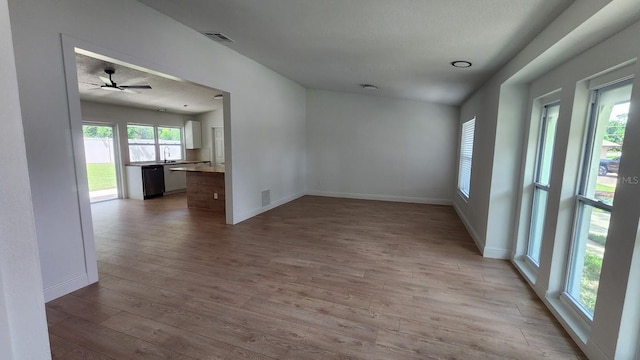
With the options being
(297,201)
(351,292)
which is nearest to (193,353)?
(351,292)

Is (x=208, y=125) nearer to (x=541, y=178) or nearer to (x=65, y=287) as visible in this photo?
(x=65, y=287)

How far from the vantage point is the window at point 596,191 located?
1.91 metres

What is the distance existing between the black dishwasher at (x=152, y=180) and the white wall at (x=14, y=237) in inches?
282

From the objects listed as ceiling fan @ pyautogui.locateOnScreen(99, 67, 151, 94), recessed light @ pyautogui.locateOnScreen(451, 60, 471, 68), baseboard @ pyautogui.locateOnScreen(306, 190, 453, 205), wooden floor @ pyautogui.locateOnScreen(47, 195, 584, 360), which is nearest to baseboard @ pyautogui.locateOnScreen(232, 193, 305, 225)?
wooden floor @ pyautogui.locateOnScreen(47, 195, 584, 360)

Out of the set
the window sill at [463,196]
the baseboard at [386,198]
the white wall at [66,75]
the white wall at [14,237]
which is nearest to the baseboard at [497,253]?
the window sill at [463,196]

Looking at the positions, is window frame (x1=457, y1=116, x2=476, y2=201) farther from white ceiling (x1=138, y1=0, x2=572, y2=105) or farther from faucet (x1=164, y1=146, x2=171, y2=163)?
faucet (x1=164, y1=146, x2=171, y2=163)

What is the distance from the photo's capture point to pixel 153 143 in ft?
26.2

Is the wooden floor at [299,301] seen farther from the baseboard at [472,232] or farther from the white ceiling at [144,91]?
the white ceiling at [144,91]

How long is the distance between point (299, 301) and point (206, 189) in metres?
3.99

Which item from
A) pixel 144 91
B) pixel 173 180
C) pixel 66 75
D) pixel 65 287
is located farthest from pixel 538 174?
pixel 173 180

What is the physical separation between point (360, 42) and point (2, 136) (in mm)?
3138

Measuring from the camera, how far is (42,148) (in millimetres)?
2252

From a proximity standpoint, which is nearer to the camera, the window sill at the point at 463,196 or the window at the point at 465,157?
the window sill at the point at 463,196

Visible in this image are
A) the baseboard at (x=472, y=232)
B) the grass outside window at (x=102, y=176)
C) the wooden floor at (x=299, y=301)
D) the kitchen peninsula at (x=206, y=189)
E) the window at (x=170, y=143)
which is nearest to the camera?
the wooden floor at (x=299, y=301)
